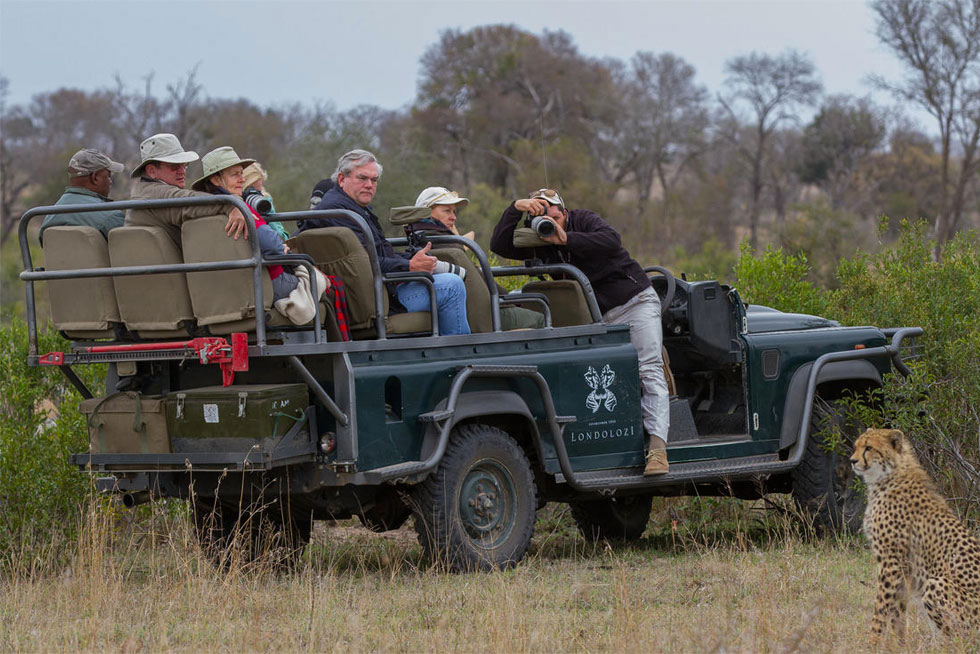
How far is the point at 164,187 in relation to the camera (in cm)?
729

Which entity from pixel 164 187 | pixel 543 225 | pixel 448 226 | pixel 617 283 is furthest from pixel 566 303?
pixel 164 187

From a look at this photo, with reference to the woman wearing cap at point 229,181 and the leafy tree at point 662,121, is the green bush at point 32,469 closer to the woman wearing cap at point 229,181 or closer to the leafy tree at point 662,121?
the woman wearing cap at point 229,181

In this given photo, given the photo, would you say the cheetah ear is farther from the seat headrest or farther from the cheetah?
the seat headrest

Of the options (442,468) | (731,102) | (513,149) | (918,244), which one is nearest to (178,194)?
(442,468)

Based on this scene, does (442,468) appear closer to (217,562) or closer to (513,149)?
(217,562)

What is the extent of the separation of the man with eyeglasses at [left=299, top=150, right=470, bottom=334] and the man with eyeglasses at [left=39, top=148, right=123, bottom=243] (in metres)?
1.06

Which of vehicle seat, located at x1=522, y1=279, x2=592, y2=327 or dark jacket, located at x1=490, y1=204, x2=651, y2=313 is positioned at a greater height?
dark jacket, located at x1=490, y1=204, x2=651, y2=313

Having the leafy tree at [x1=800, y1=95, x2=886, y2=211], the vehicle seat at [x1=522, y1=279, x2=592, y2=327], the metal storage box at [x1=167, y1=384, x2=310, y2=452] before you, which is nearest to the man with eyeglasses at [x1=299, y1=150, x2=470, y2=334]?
the metal storage box at [x1=167, y1=384, x2=310, y2=452]

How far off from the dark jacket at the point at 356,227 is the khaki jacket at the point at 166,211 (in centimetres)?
69

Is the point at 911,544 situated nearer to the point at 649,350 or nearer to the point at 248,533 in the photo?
the point at 649,350

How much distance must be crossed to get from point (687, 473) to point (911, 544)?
259 centimetres

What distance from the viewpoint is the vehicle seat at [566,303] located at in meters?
8.40

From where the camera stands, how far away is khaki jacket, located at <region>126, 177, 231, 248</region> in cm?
695

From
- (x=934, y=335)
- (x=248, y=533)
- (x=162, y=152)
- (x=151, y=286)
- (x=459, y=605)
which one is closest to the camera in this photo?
(x=459, y=605)
